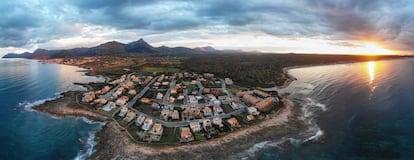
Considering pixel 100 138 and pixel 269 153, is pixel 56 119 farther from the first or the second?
pixel 269 153

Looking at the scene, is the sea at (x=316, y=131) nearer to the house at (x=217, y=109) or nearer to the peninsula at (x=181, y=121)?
the peninsula at (x=181, y=121)

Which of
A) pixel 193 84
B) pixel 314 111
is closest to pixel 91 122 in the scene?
pixel 193 84

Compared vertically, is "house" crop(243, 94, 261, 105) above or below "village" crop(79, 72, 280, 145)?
above

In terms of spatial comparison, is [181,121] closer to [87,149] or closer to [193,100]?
[193,100]

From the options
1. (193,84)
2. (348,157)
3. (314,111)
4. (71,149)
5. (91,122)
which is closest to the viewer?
(348,157)

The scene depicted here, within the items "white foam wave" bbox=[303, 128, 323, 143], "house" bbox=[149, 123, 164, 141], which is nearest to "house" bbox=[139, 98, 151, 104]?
"house" bbox=[149, 123, 164, 141]

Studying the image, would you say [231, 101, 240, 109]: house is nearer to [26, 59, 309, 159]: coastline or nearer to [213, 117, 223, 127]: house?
[26, 59, 309, 159]: coastline
